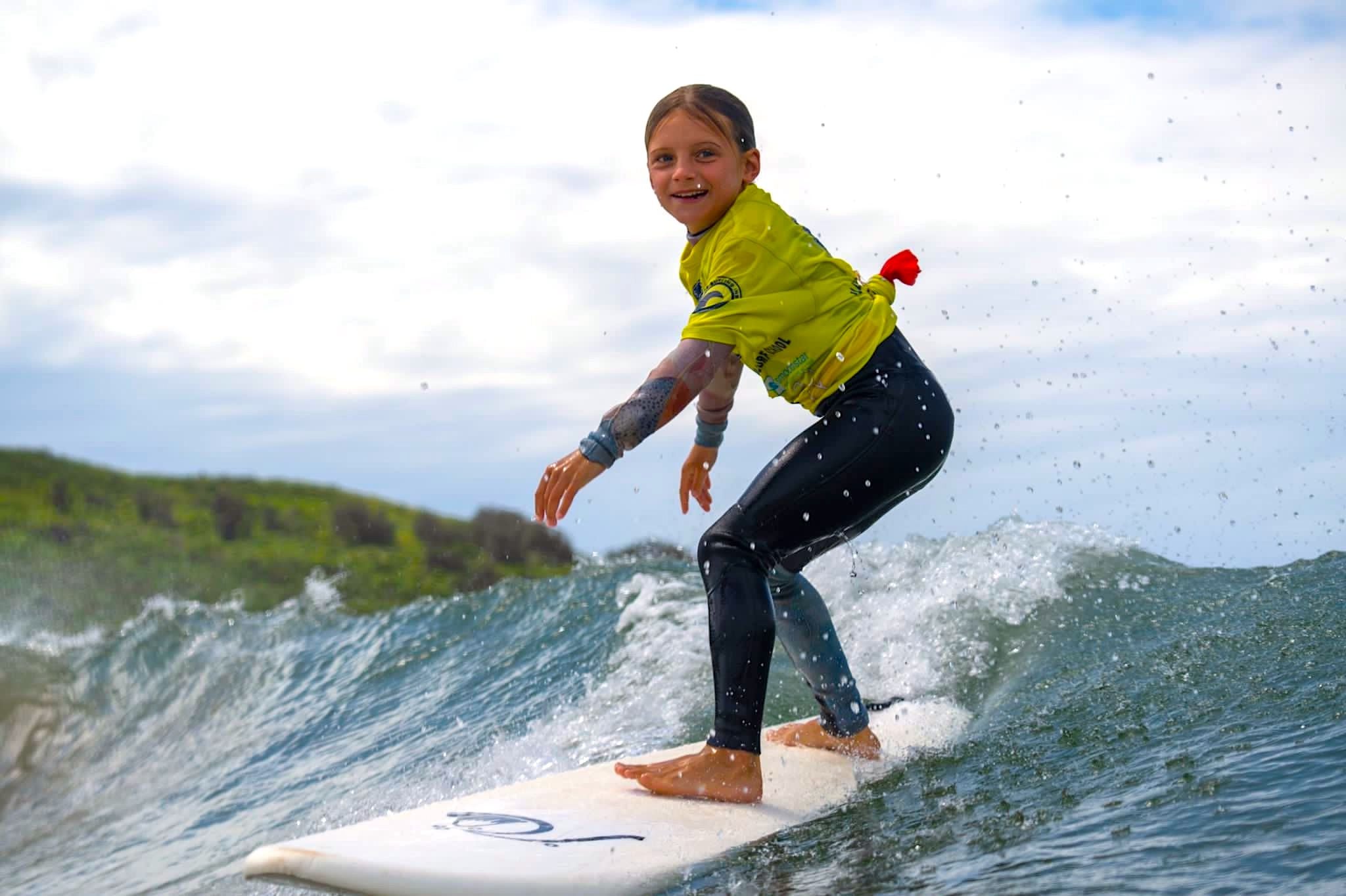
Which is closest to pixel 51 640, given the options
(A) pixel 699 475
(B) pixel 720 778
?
(A) pixel 699 475

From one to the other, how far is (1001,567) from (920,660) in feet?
4.31

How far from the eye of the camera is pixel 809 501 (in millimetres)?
3639

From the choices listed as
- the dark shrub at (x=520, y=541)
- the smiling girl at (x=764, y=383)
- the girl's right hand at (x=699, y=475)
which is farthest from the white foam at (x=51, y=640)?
the smiling girl at (x=764, y=383)

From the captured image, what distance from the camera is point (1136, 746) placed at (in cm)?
371

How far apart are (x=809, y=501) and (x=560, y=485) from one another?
0.82m

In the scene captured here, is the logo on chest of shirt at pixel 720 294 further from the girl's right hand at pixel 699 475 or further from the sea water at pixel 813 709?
the sea water at pixel 813 709

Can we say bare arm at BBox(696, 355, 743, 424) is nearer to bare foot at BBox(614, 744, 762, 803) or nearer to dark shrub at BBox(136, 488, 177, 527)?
bare foot at BBox(614, 744, 762, 803)

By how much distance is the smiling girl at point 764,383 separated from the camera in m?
3.55

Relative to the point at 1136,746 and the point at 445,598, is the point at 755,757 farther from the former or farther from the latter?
the point at 445,598

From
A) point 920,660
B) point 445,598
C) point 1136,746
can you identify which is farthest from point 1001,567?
point 445,598

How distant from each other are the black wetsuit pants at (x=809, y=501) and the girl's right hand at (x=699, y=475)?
51 centimetres

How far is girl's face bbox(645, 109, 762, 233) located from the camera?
12.1 feet

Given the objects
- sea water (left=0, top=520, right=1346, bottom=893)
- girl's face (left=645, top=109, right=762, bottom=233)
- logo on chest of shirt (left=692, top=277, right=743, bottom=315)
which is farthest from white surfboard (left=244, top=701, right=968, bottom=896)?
girl's face (left=645, top=109, right=762, bottom=233)

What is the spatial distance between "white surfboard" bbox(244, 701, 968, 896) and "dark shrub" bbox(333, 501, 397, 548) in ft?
84.6
